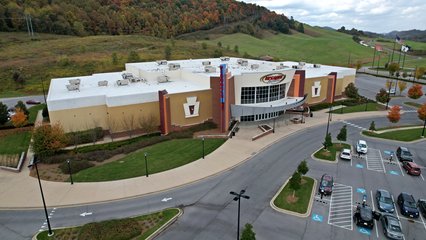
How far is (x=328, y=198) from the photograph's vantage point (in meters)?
30.3

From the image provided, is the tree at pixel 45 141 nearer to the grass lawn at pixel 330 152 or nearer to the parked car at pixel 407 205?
the grass lawn at pixel 330 152

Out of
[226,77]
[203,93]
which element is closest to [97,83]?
[203,93]

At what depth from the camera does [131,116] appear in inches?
1886

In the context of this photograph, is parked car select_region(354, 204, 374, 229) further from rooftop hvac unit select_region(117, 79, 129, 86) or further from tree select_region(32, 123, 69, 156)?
rooftop hvac unit select_region(117, 79, 129, 86)

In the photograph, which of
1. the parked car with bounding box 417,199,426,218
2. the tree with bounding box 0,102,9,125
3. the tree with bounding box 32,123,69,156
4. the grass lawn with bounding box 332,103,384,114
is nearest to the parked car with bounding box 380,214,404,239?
the parked car with bounding box 417,199,426,218

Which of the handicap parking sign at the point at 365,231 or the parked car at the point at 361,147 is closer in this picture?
the handicap parking sign at the point at 365,231

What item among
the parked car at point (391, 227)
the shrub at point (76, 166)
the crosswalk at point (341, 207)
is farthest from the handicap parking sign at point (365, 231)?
the shrub at point (76, 166)

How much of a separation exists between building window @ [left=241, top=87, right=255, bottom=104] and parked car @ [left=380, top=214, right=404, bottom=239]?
105 ft

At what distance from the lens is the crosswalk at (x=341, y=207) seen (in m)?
26.4

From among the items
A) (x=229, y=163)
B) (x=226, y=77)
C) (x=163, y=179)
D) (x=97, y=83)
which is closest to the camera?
(x=163, y=179)

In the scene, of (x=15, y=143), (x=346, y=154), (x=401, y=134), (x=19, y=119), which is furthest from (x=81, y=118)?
(x=401, y=134)

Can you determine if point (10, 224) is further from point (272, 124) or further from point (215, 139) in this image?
point (272, 124)

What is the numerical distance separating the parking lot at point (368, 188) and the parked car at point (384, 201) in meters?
0.53

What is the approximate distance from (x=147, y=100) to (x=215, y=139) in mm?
13225
